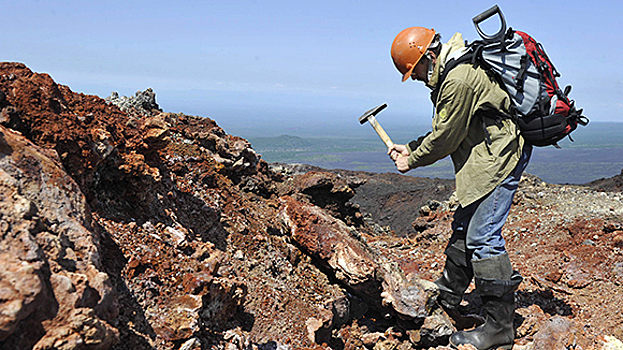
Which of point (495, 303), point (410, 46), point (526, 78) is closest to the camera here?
point (526, 78)

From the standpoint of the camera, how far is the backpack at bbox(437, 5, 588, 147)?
10.2 feet

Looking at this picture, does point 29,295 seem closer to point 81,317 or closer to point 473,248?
point 81,317

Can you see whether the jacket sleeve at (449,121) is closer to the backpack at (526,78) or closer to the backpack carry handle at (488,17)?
the backpack at (526,78)

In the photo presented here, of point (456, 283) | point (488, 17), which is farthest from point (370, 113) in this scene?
point (456, 283)

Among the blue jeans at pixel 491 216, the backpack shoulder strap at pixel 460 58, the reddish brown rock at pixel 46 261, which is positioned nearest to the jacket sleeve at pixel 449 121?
the backpack shoulder strap at pixel 460 58

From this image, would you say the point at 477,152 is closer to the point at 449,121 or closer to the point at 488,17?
the point at 449,121

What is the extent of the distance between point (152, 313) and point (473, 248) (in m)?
2.65

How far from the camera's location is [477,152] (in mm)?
3367

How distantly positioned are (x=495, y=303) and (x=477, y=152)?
1.35 m

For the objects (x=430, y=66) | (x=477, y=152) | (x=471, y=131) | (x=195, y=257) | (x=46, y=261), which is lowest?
(x=195, y=257)

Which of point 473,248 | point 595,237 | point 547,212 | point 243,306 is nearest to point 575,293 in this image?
point 595,237

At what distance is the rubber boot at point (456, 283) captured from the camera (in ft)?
12.7

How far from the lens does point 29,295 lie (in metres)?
1.48

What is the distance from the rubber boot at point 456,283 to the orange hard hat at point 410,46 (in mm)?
1749
